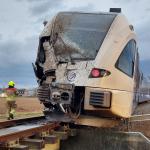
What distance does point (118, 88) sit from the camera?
12.7 m

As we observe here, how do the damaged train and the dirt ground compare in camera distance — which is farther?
the dirt ground

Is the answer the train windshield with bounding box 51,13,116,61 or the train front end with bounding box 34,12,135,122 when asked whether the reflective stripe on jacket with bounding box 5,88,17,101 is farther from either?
the train windshield with bounding box 51,13,116,61

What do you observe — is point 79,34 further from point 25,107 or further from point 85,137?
point 25,107

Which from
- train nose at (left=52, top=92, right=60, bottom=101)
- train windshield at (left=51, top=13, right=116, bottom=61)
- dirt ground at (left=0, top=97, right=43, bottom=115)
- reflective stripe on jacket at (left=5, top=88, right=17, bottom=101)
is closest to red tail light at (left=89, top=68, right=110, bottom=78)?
train windshield at (left=51, top=13, right=116, bottom=61)

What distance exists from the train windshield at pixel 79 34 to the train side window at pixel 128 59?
0.67 m

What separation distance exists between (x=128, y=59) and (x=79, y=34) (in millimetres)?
1458

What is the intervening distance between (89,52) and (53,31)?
146cm

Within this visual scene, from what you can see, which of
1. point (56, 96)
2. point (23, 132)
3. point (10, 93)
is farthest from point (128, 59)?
point (10, 93)

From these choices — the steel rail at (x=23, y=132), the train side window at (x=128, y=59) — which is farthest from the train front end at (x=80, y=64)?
the steel rail at (x=23, y=132)

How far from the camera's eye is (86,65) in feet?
41.4

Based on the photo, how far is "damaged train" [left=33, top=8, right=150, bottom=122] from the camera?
12258mm

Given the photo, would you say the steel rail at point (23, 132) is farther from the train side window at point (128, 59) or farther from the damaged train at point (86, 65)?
the train side window at point (128, 59)

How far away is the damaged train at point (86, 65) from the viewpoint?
1226cm

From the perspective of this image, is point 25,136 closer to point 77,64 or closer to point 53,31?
point 77,64
